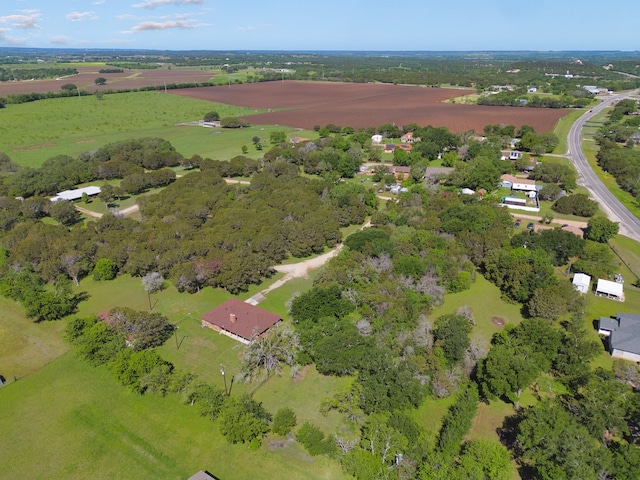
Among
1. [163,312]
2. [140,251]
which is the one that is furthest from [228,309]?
[140,251]

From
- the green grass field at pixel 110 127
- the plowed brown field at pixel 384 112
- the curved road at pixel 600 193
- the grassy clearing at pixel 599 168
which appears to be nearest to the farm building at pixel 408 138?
the plowed brown field at pixel 384 112

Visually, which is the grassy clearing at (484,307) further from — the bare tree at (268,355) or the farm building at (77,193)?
the farm building at (77,193)

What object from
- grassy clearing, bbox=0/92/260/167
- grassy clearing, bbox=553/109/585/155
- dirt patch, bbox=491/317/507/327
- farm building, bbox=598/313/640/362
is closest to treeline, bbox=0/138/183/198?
grassy clearing, bbox=0/92/260/167

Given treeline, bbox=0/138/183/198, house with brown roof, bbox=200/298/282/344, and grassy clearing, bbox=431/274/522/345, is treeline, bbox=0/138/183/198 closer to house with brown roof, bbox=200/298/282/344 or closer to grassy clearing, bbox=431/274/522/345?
house with brown roof, bbox=200/298/282/344

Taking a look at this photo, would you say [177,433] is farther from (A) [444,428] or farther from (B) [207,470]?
(A) [444,428]

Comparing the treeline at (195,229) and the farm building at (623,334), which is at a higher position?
the treeline at (195,229)

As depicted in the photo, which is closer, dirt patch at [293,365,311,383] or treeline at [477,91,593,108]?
dirt patch at [293,365,311,383]
